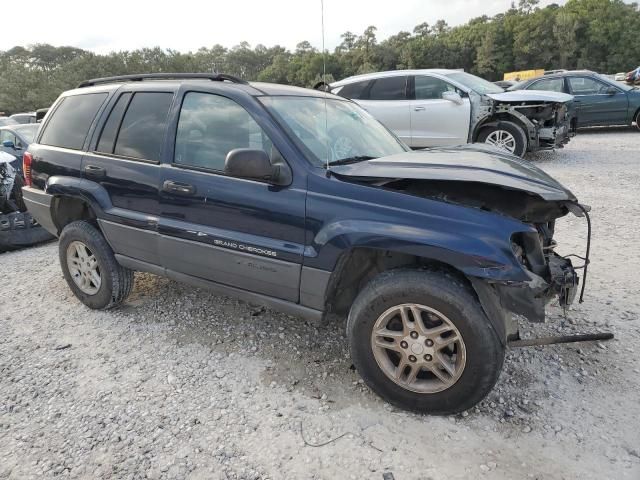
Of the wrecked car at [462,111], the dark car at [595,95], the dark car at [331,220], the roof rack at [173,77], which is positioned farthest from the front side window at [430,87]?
the roof rack at [173,77]

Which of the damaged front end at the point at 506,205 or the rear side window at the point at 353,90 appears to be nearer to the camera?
the damaged front end at the point at 506,205

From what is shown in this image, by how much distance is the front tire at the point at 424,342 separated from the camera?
2.32 m

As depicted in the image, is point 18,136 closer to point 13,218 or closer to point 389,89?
point 13,218

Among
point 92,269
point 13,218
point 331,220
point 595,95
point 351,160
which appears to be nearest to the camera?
point 331,220

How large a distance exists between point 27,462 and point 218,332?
1425mm

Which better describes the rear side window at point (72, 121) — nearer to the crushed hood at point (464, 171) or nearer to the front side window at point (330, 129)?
the front side window at point (330, 129)

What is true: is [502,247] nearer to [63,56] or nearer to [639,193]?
[639,193]

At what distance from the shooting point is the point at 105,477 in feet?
7.18

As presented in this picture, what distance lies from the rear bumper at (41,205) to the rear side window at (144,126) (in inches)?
37.5

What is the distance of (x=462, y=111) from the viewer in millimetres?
8305

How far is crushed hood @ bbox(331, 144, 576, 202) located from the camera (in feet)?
7.92

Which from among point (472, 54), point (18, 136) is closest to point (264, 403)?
point (18, 136)

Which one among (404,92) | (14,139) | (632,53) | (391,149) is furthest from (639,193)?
(632,53)

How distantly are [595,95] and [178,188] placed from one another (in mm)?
11877
